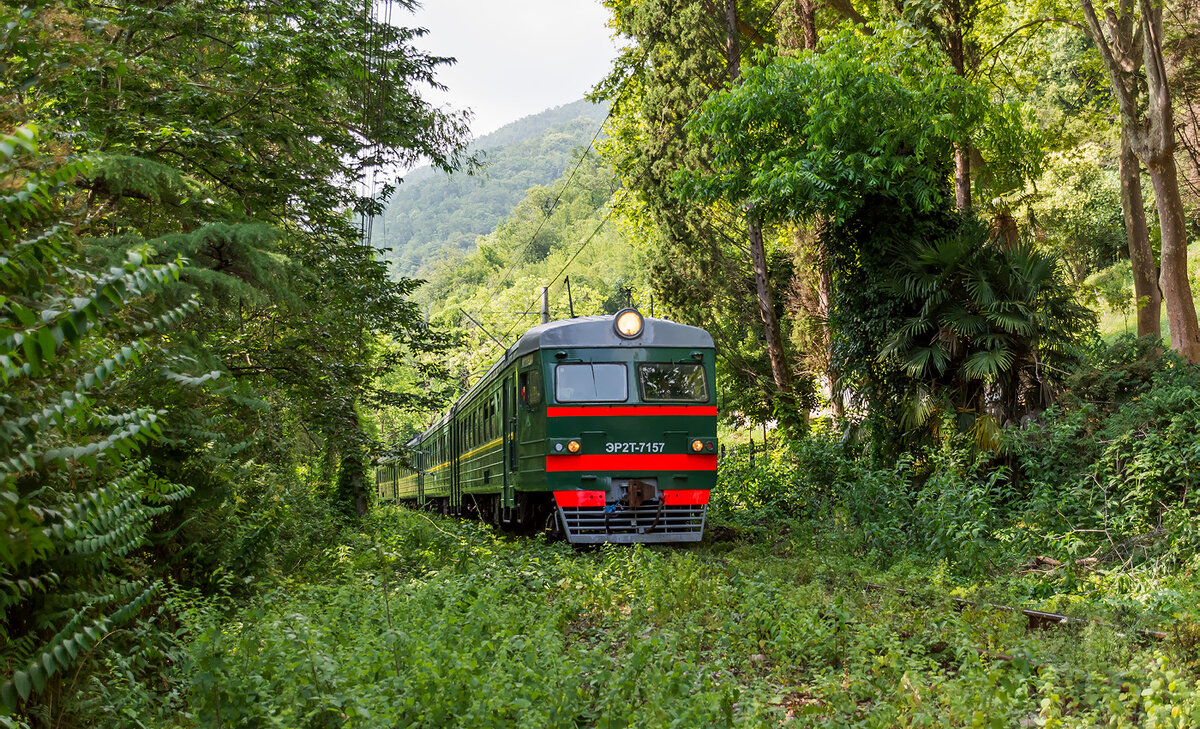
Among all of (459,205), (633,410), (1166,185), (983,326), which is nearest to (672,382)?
(633,410)

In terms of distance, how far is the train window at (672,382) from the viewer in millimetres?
11812

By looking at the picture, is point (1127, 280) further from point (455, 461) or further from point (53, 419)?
point (53, 419)

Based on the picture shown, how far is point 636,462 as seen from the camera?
11.4 m

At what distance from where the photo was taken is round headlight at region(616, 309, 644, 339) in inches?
468

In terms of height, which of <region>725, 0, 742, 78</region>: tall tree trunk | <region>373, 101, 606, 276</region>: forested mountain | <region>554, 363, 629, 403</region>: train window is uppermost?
<region>373, 101, 606, 276</region>: forested mountain

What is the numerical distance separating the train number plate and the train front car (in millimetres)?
12

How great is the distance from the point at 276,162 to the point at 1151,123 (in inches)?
463

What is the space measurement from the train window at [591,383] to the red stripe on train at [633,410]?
0.35 feet

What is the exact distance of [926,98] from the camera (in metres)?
12.5

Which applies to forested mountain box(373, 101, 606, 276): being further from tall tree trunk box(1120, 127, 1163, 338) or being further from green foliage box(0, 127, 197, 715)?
green foliage box(0, 127, 197, 715)

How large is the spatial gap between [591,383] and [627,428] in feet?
2.37

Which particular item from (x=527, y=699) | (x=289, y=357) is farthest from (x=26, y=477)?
(x=289, y=357)

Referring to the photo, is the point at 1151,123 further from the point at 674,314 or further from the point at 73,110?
the point at 73,110

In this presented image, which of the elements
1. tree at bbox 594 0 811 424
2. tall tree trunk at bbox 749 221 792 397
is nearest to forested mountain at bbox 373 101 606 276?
tree at bbox 594 0 811 424
